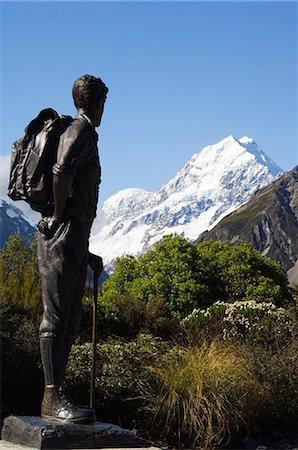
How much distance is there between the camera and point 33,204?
6.32 m

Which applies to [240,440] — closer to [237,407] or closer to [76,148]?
[237,407]

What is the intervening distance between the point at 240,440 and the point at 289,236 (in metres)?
171

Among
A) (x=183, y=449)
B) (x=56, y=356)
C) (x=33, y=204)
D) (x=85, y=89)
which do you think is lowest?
(x=183, y=449)

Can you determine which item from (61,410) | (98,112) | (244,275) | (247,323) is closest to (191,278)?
(244,275)

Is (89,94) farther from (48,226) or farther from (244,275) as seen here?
(244,275)

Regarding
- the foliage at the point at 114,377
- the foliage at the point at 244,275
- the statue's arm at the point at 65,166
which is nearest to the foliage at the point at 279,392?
the foliage at the point at 114,377

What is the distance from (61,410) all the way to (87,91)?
2606mm

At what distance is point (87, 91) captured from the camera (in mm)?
6496

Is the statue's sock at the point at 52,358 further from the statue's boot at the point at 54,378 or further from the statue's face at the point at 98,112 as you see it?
the statue's face at the point at 98,112

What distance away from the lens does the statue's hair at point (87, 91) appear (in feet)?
21.3

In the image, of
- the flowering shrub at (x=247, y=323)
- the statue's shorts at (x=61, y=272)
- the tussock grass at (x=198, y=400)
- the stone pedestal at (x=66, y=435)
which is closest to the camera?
the stone pedestal at (x=66, y=435)

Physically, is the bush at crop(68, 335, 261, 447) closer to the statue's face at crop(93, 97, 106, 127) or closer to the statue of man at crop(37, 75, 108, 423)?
the statue of man at crop(37, 75, 108, 423)

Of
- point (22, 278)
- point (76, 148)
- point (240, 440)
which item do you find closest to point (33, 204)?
point (76, 148)

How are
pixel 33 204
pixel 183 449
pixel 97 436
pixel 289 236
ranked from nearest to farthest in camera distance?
pixel 97 436 < pixel 33 204 < pixel 183 449 < pixel 289 236
